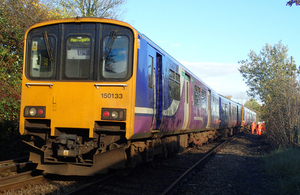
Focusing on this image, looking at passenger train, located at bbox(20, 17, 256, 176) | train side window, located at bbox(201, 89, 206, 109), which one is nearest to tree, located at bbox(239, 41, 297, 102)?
train side window, located at bbox(201, 89, 206, 109)

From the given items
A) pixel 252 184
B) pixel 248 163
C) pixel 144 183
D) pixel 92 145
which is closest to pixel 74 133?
pixel 92 145

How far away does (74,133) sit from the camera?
5.57m

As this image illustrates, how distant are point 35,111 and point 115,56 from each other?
187 cm

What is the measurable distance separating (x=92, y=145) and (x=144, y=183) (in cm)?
139

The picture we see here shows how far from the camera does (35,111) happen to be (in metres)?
5.43

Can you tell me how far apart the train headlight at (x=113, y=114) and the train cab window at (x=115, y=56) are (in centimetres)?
66

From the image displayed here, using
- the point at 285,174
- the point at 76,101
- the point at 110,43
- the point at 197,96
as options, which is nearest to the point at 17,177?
the point at 76,101

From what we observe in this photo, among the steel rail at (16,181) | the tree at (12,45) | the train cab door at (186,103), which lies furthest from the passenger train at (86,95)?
the tree at (12,45)

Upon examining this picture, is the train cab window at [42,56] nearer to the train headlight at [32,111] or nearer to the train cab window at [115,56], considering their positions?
the train headlight at [32,111]

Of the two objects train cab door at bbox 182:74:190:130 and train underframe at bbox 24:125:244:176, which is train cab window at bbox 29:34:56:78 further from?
train cab door at bbox 182:74:190:130

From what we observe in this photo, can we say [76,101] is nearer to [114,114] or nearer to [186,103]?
[114,114]

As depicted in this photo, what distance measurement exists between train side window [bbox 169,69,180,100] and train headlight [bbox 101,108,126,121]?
283 cm

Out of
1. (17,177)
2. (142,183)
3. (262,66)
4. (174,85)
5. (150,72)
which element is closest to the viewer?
(17,177)

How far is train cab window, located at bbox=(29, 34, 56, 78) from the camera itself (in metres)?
5.60
